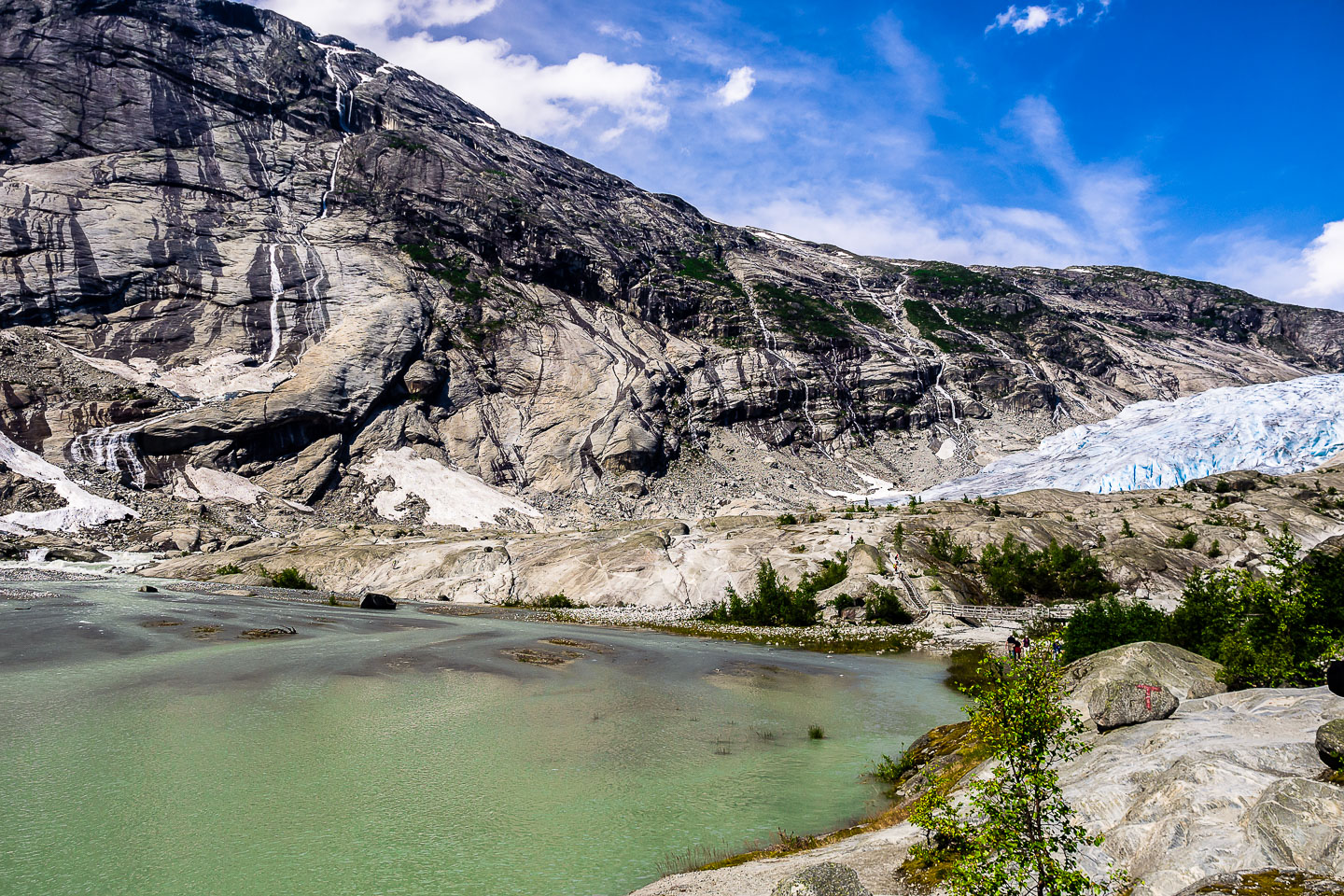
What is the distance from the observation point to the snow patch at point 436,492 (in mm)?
78000

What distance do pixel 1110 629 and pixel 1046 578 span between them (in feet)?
80.2

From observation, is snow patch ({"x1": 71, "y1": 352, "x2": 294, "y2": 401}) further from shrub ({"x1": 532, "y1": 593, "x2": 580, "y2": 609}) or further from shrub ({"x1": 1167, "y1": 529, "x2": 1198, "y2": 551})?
shrub ({"x1": 1167, "y1": 529, "x2": 1198, "y2": 551})

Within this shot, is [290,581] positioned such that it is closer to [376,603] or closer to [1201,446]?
[376,603]

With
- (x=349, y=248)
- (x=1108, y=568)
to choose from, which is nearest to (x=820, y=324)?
(x=349, y=248)

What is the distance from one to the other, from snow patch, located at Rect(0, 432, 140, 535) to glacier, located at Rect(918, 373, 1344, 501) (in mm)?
86058

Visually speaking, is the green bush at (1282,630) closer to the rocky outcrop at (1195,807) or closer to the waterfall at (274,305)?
the rocky outcrop at (1195,807)

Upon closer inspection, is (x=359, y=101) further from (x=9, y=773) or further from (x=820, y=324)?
(x=9, y=773)

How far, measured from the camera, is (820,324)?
134625 mm

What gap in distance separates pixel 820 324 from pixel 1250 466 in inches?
2776

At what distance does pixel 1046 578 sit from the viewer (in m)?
46.2

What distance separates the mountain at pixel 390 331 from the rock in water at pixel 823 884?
239ft

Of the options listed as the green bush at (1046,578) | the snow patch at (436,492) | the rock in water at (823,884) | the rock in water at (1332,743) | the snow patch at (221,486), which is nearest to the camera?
the rock in water at (823,884)

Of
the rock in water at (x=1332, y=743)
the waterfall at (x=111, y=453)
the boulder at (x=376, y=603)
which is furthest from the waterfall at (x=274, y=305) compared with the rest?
the rock in water at (x=1332, y=743)

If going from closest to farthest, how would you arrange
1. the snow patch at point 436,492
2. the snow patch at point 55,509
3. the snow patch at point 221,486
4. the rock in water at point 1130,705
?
the rock in water at point 1130,705, the snow patch at point 55,509, the snow patch at point 221,486, the snow patch at point 436,492
